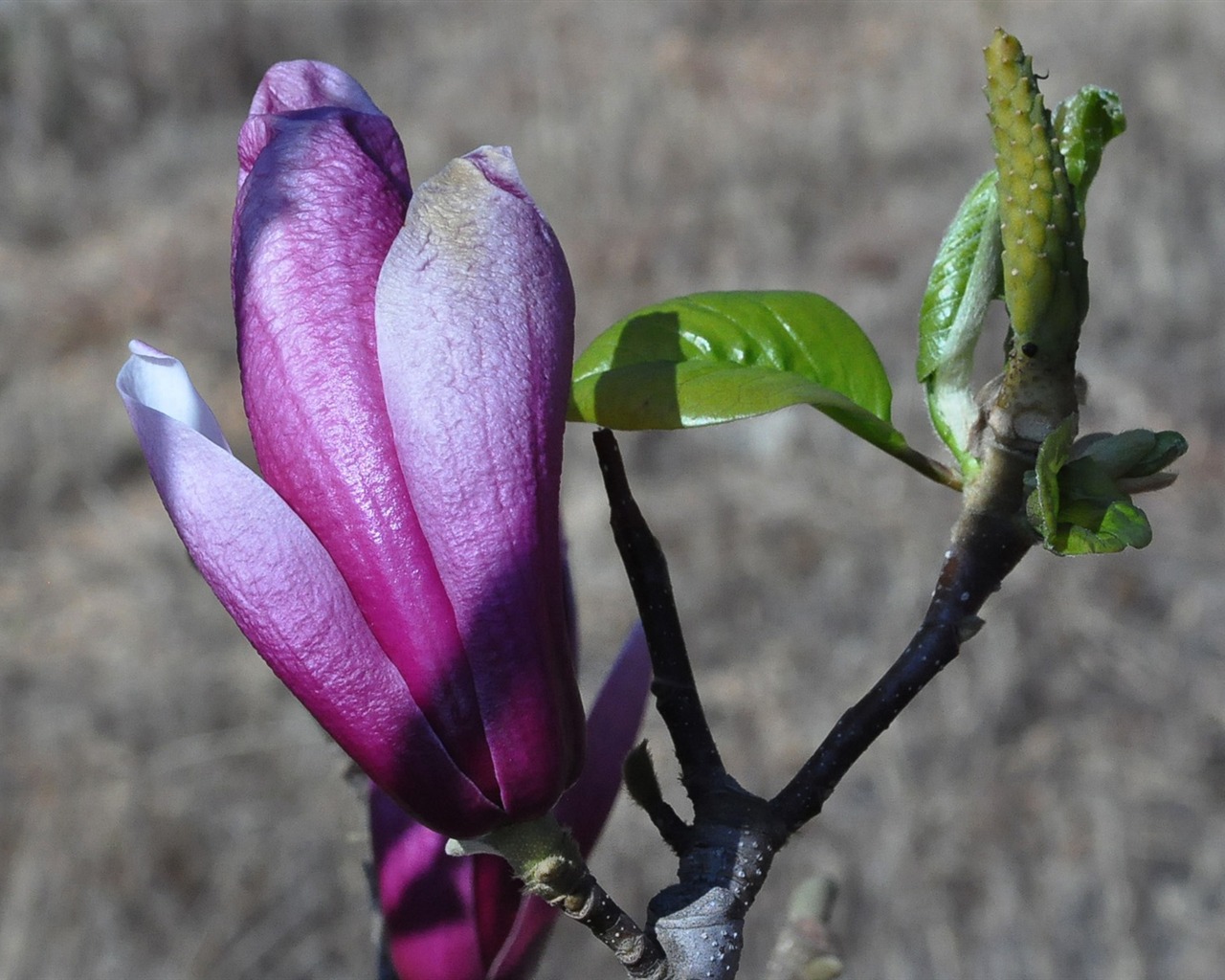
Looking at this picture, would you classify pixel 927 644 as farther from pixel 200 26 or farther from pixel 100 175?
pixel 200 26

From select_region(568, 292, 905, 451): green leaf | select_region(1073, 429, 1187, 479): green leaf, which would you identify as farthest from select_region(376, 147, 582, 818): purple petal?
select_region(1073, 429, 1187, 479): green leaf

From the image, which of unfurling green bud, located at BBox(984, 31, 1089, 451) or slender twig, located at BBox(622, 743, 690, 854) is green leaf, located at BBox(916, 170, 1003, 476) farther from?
slender twig, located at BBox(622, 743, 690, 854)

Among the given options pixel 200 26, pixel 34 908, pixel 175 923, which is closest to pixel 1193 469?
pixel 175 923

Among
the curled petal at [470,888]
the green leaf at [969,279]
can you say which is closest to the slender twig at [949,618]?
the green leaf at [969,279]

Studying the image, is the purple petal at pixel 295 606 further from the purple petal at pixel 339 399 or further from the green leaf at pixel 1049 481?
the green leaf at pixel 1049 481

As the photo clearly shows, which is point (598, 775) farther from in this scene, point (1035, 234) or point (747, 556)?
point (747, 556)

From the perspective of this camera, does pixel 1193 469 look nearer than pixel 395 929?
No
